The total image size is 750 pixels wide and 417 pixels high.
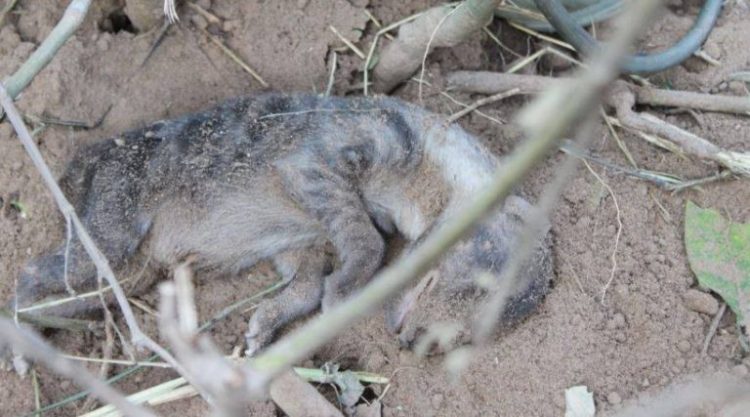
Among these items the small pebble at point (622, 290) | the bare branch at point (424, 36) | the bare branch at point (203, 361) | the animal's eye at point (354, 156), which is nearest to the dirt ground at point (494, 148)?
the small pebble at point (622, 290)

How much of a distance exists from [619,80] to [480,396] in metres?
2.00

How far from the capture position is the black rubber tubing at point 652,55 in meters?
4.50

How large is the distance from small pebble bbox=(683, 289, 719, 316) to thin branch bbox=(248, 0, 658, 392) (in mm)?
3082

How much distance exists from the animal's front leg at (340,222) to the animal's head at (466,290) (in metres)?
0.27

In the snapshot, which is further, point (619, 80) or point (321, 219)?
point (619, 80)

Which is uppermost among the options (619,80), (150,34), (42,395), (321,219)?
(150,34)

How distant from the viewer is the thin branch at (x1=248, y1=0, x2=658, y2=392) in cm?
114

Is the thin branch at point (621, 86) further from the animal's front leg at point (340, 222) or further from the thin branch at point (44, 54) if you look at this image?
the thin branch at point (44, 54)

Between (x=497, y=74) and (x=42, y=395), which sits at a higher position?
(x=497, y=74)

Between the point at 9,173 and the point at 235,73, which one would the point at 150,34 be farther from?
the point at 9,173

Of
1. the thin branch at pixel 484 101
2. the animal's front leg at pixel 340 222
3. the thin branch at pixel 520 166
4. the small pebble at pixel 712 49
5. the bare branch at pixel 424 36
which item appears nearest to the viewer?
the thin branch at pixel 520 166

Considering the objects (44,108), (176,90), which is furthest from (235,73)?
(44,108)

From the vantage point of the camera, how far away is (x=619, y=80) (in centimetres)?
485

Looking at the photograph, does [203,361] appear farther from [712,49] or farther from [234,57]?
[712,49]
